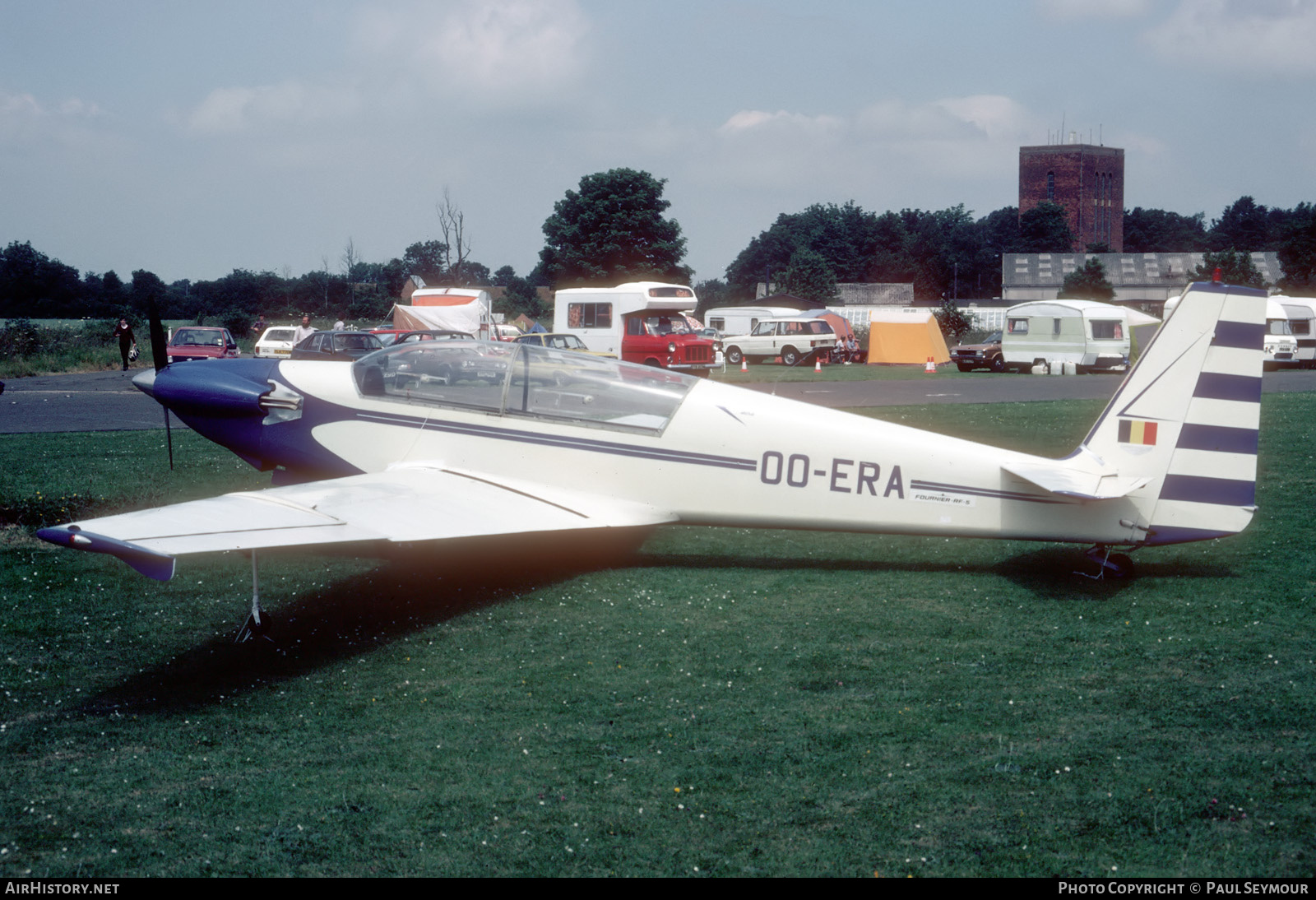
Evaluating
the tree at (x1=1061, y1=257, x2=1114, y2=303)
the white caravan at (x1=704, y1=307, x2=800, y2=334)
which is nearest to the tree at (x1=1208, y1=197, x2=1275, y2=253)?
the tree at (x1=1061, y1=257, x2=1114, y2=303)

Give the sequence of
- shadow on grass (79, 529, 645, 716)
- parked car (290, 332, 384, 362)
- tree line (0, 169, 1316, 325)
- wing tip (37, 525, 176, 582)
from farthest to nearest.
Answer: tree line (0, 169, 1316, 325) → parked car (290, 332, 384, 362) → shadow on grass (79, 529, 645, 716) → wing tip (37, 525, 176, 582)

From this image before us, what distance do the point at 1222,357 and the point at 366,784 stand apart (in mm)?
6216

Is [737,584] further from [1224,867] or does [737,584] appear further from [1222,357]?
[1224,867]

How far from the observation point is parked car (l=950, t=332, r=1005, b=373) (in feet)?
129

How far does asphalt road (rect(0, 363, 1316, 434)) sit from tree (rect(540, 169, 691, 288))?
55091 mm

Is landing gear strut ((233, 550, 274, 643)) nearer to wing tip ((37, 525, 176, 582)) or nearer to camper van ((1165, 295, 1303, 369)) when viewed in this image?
wing tip ((37, 525, 176, 582))

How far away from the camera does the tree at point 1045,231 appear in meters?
126

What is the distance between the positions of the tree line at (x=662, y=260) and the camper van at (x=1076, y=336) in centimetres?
4396

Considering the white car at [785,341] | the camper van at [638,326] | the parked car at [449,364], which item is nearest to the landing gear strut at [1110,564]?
the parked car at [449,364]

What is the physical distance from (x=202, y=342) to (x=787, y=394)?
22098 millimetres

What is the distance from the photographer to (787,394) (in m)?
26.0

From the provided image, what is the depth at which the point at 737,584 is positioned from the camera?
25.9 ft

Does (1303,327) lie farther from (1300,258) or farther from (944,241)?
(944,241)

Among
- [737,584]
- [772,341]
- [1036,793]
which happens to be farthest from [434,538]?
[772,341]
